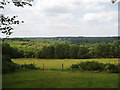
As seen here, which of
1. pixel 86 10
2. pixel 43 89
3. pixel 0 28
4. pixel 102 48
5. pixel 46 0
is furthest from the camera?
pixel 102 48

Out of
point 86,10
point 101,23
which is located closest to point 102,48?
point 101,23

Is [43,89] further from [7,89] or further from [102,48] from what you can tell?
[102,48]

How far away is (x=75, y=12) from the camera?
25.5 m

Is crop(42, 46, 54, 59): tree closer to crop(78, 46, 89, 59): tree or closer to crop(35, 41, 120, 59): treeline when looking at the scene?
crop(35, 41, 120, 59): treeline

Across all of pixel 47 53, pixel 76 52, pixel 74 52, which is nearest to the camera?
pixel 47 53

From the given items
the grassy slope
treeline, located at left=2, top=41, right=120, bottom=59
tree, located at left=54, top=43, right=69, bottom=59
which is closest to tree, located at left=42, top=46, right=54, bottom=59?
treeline, located at left=2, top=41, right=120, bottom=59

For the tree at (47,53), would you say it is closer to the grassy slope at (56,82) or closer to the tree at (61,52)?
the tree at (61,52)

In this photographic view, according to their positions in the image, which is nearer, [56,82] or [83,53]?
[56,82]

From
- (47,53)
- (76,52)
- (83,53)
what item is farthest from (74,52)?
(47,53)

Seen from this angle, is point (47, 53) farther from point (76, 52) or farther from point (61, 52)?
point (76, 52)

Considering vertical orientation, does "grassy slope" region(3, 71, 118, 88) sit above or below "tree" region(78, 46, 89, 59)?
above

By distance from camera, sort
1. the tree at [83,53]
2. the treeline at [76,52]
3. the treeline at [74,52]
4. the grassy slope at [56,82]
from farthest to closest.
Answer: the tree at [83,53], the treeline at [76,52], the treeline at [74,52], the grassy slope at [56,82]

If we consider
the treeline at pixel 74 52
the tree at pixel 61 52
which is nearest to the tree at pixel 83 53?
the treeline at pixel 74 52

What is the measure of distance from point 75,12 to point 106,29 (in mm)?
6844
